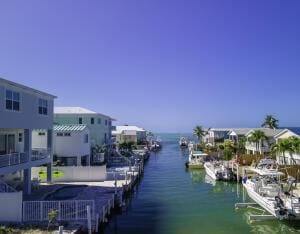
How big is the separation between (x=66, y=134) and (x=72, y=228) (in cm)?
2855

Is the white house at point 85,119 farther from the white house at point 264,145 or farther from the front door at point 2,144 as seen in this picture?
the white house at point 264,145

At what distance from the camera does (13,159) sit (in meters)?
29.7

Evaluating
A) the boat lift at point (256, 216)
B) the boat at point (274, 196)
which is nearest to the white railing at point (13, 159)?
the boat lift at point (256, 216)

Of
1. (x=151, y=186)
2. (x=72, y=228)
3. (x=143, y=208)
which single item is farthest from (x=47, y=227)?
(x=151, y=186)

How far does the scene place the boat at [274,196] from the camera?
27250mm

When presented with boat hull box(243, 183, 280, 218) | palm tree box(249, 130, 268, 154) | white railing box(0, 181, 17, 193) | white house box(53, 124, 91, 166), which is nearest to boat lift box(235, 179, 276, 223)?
boat hull box(243, 183, 280, 218)

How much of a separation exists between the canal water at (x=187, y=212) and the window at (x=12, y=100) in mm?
11799

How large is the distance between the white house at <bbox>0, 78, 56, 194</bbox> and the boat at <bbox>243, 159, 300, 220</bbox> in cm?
2010

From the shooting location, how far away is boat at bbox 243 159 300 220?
1073 inches

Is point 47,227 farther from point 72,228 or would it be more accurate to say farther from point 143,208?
point 143,208

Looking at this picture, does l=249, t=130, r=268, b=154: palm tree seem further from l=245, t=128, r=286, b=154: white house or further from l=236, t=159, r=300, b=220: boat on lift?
l=236, t=159, r=300, b=220: boat on lift

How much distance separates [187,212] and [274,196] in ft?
25.1

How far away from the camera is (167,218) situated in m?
30.1

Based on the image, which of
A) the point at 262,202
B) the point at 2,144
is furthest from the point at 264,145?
the point at 2,144
